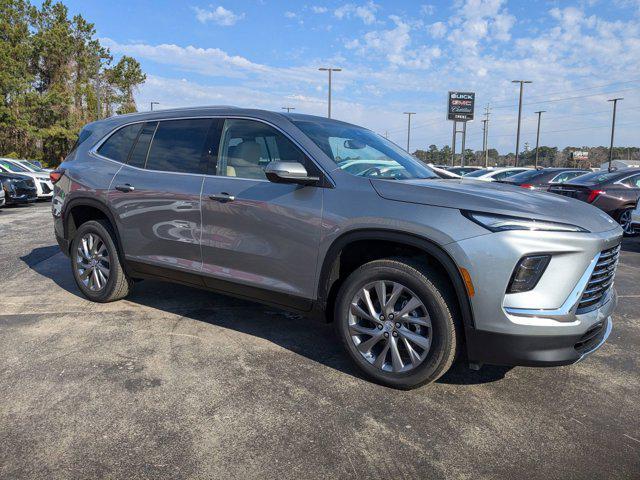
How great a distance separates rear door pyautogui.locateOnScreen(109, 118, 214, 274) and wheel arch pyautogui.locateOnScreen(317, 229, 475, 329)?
1.18 metres

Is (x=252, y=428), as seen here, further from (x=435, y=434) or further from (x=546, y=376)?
(x=546, y=376)

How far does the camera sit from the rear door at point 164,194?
399 cm

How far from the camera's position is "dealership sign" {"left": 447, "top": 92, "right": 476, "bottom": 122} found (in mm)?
48000

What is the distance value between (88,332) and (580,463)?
3566mm

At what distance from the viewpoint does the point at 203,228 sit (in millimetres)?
3887

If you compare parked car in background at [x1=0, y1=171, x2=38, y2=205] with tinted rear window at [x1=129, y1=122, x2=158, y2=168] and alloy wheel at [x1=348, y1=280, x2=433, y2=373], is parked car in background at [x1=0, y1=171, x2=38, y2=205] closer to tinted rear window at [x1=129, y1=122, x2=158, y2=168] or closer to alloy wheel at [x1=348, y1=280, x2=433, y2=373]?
tinted rear window at [x1=129, y1=122, x2=158, y2=168]

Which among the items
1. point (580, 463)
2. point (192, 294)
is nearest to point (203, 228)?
point (192, 294)

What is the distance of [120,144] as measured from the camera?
471 centimetres

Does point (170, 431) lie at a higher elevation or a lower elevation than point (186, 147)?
lower

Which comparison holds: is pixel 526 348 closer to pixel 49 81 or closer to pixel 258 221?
pixel 258 221

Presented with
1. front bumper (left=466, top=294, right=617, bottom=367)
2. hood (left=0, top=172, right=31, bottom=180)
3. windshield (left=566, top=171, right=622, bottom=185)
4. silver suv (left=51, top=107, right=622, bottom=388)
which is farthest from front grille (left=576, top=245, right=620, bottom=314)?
hood (left=0, top=172, right=31, bottom=180)

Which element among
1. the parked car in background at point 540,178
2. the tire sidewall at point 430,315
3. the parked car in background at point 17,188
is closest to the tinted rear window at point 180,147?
the tire sidewall at point 430,315

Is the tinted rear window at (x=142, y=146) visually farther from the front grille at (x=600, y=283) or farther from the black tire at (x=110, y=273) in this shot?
the front grille at (x=600, y=283)

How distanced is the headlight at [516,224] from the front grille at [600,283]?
0.28m
